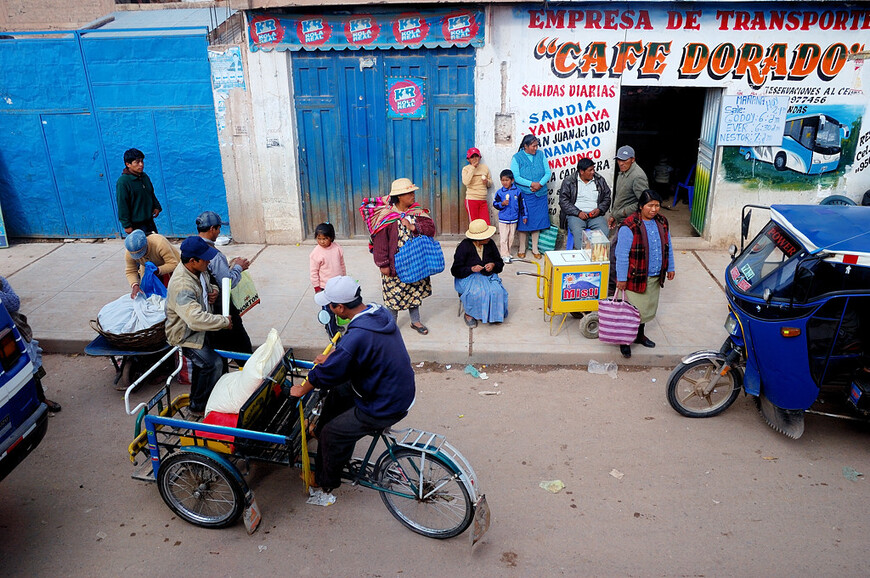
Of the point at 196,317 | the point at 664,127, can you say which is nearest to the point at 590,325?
the point at 196,317

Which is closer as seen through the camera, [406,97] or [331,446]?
[331,446]

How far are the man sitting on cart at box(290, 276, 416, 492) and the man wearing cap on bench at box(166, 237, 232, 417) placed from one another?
127cm

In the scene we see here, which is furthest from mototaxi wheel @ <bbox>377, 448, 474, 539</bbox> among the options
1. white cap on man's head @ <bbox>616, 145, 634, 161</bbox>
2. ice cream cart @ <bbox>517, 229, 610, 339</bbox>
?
white cap on man's head @ <bbox>616, 145, 634, 161</bbox>

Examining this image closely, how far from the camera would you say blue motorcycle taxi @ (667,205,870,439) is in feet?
16.0

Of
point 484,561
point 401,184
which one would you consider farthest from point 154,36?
point 484,561

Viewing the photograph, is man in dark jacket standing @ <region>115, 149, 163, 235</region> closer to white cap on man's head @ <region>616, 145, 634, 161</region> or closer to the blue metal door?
the blue metal door

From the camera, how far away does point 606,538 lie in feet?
14.9

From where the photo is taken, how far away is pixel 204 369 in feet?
17.9

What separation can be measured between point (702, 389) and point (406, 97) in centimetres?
577

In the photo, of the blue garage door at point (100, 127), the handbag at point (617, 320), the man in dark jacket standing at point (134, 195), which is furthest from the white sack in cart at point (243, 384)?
the blue garage door at point (100, 127)

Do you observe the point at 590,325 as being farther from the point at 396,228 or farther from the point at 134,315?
the point at 134,315

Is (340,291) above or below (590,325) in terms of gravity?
above

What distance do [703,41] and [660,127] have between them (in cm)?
462

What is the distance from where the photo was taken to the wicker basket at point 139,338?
619 cm
